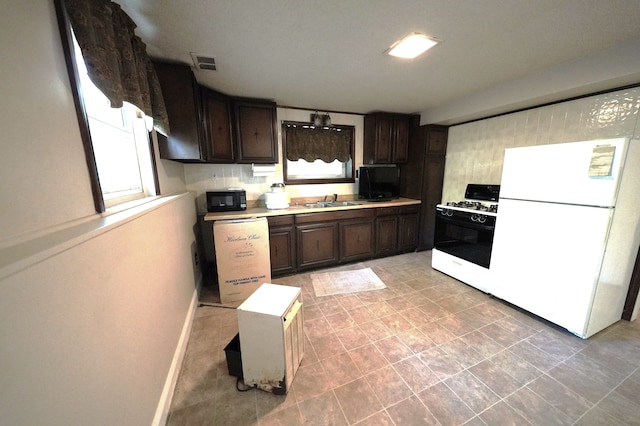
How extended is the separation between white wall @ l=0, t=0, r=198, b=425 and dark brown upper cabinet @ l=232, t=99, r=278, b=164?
1.91m

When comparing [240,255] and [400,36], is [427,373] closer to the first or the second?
[240,255]

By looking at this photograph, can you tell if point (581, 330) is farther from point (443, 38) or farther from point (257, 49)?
point (257, 49)

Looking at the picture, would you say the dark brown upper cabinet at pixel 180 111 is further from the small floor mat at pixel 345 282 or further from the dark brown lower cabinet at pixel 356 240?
the dark brown lower cabinet at pixel 356 240

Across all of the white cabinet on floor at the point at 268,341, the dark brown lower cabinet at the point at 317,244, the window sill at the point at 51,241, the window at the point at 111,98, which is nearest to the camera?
the window sill at the point at 51,241

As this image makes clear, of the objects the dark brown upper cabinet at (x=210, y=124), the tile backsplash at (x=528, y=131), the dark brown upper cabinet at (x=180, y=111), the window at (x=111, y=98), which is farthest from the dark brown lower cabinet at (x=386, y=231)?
the window at (x=111, y=98)

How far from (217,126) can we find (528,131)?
3702 mm

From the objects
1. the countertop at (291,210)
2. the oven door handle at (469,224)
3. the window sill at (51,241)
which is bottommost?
the oven door handle at (469,224)

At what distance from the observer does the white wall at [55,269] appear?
1.60ft

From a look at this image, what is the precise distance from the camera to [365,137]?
3.65 metres

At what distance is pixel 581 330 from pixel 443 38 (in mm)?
2555

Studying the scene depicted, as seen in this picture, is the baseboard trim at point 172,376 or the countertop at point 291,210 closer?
the baseboard trim at point 172,376

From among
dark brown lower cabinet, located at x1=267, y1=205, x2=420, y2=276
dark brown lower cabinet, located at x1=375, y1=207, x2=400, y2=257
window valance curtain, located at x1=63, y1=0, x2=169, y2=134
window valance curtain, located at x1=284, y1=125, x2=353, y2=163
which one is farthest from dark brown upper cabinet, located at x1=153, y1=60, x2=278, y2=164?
dark brown lower cabinet, located at x1=375, y1=207, x2=400, y2=257

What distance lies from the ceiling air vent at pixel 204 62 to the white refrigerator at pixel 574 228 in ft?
9.54

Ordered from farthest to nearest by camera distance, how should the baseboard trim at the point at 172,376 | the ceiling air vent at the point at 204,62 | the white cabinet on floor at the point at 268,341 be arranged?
the ceiling air vent at the point at 204,62
the white cabinet on floor at the point at 268,341
the baseboard trim at the point at 172,376
